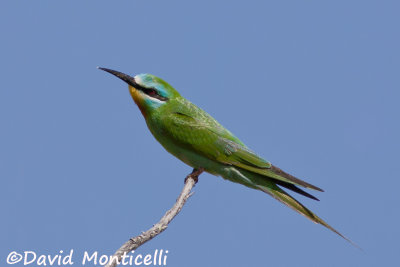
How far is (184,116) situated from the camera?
5500mm

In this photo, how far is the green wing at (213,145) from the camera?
5.34 metres

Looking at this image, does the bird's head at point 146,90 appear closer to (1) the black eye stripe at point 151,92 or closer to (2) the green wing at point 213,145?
(1) the black eye stripe at point 151,92

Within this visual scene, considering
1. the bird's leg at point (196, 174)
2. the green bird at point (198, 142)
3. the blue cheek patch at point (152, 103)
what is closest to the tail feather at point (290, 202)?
the green bird at point (198, 142)

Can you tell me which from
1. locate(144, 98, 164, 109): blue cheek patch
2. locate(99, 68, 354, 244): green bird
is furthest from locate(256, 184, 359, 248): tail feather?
locate(144, 98, 164, 109): blue cheek patch

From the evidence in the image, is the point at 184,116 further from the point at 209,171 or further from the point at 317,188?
the point at 317,188

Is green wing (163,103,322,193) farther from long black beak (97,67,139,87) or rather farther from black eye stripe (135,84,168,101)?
long black beak (97,67,139,87)

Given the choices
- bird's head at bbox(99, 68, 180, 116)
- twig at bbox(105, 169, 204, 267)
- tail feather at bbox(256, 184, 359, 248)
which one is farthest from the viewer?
bird's head at bbox(99, 68, 180, 116)

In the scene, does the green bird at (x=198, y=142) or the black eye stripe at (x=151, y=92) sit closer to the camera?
the green bird at (x=198, y=142)

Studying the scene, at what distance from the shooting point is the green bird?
534 cm

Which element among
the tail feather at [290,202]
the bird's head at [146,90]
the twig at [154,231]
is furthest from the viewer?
the bird's head at [146,90]

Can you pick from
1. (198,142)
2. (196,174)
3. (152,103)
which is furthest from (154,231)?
(152,103)

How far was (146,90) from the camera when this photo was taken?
18.0ft

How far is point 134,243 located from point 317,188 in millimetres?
1978

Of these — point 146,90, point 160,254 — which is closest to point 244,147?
point 146,90
